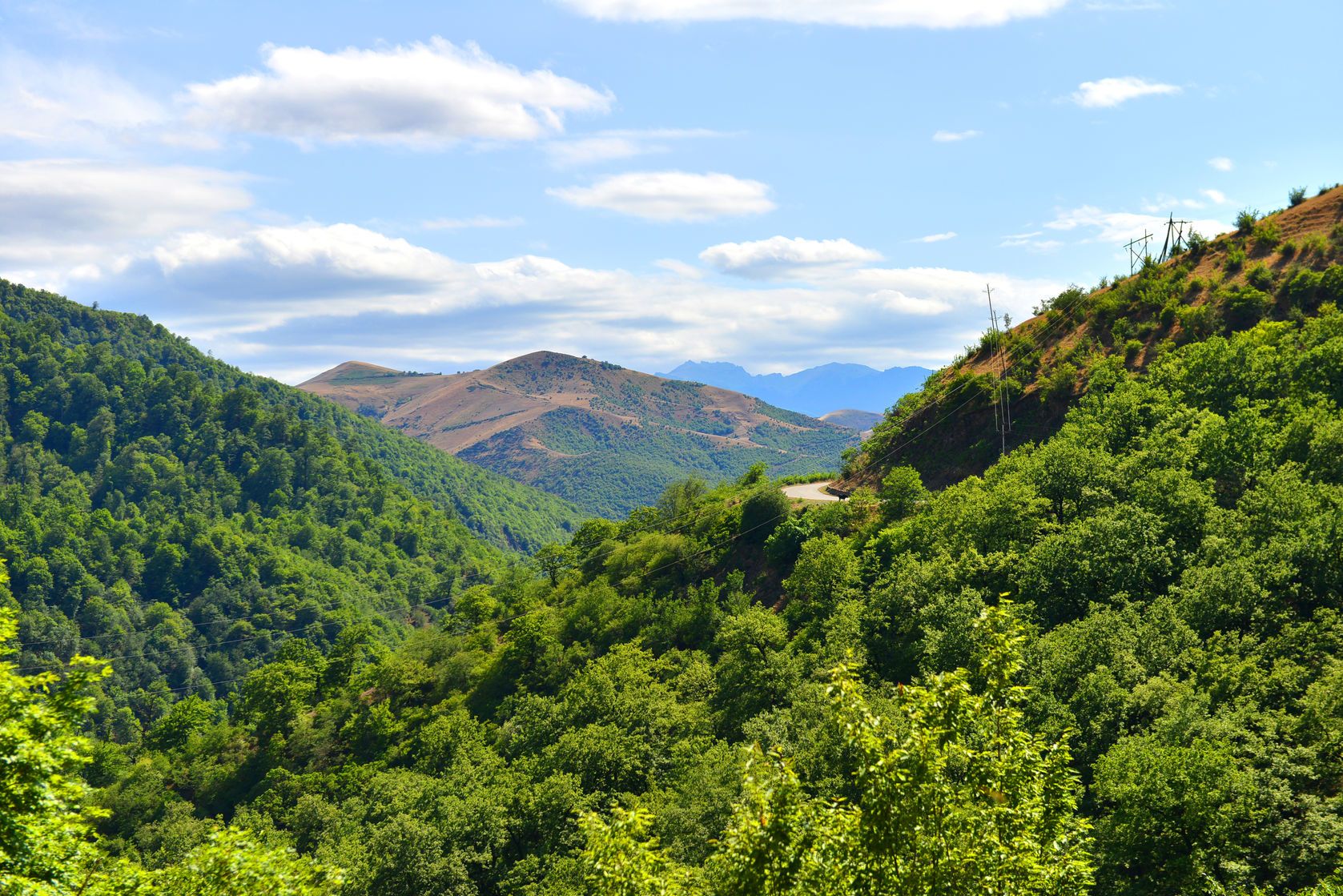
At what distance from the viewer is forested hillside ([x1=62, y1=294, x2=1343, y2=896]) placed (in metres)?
13.1

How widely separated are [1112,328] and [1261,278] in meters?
9.52

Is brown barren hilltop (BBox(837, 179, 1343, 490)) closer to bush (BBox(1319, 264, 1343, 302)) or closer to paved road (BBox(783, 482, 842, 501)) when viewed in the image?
bush (BBox(1319, 264, 1343, 302))

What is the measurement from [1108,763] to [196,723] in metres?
81.2

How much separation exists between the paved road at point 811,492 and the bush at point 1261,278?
3217cm

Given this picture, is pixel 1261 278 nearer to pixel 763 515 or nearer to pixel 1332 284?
pixel 1332 284

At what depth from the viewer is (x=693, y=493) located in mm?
77438

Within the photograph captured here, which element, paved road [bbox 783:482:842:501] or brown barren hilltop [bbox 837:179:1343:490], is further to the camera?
paved road [bbox 783:482:842:501]

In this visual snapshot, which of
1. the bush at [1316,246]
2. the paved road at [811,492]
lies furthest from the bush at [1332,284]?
the paved road at [811,492]

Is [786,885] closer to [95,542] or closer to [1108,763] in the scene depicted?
[1108,763]

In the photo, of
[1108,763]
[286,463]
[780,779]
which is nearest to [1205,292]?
[1108,763]

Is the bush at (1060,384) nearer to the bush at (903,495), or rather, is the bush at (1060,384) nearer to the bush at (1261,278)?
the bush at (903,495)

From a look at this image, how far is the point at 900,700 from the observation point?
545 inches

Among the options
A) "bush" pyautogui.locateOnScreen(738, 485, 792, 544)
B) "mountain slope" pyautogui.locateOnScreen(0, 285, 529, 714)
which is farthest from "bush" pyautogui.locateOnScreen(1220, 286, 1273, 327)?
"mountain slope" pyautogui.locateOnScreen(0, 285, 529, 714)

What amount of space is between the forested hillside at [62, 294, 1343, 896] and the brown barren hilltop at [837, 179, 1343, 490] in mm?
3902
